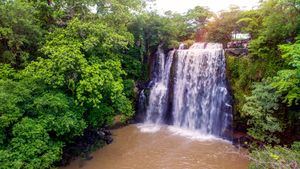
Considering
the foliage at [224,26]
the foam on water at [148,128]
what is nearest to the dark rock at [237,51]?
the foliage at [224,26]

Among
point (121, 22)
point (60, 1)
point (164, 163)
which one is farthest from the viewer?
point (121, 22)

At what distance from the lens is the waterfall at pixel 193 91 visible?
10.9m

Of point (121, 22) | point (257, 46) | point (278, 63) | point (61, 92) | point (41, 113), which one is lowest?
point (41, 113)

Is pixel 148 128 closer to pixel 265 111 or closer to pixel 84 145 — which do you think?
pixel 84 145

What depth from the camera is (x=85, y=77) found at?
294 inches

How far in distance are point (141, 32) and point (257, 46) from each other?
629 centimetres

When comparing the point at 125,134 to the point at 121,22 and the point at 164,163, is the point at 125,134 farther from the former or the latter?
the point at 121,22

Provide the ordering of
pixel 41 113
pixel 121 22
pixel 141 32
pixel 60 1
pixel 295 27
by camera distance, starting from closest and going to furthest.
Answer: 1. pixel 41 113
2. pixel 295 27
3. pixel 60 1
4. pixel 121 22
5. pixel 141 32

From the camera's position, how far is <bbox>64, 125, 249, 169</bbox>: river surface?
320 inches

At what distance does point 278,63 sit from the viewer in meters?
8.73

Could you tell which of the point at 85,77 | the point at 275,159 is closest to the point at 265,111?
the point at 275,159

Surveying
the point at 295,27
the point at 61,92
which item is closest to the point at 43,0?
the point at 61,92

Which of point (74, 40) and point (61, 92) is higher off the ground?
point (74, 40)

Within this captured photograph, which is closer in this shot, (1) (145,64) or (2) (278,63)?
(2) (278,63)
